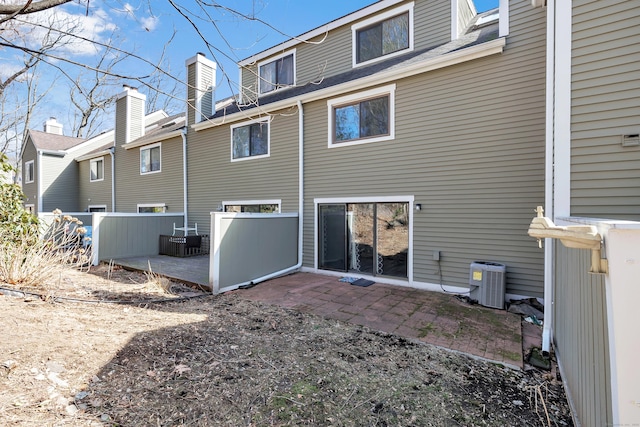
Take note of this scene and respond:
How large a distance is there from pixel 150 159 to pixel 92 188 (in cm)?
549

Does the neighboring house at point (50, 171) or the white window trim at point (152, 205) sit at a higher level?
the neighboring house at point (50, 171)

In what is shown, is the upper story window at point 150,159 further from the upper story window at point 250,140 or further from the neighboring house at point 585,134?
the neighboring house at point 585,134

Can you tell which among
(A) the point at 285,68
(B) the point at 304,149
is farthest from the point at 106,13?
(A) the point at 285,68

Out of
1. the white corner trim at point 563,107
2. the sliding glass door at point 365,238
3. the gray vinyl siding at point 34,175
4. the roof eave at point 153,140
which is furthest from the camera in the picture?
the gray vinyl siding at point 34,175

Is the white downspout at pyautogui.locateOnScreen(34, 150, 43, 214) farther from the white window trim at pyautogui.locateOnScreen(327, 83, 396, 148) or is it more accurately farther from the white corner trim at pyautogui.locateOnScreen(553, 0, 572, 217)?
the white corner trim at pyautogui.locateOnScreen(553, 0, 572, 217)

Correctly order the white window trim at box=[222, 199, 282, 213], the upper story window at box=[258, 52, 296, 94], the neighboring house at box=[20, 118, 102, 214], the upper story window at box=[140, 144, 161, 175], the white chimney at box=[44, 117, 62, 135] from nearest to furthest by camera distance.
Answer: the white window trim at box=[222, 199, 282, 213] → the upper story window at box=[258, 52, 296, 94] → the upper story window at box=[140, 144, 161, 175] → the neighboring house at box=[20, 118, 102, 214] → the white chimney at box=[44, 117, 62, 135]

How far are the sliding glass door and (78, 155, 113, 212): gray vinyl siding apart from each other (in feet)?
39.1

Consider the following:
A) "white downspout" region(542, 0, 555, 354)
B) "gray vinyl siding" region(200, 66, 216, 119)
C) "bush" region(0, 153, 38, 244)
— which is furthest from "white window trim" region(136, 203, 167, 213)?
"white downspout" region(542, 0, 555, 354)

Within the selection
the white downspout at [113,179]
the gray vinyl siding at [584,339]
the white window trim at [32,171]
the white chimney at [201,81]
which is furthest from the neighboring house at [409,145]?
→ the white window trim at [32,171]

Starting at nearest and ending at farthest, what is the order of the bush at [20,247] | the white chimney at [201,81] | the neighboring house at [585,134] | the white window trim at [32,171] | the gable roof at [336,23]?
the neighboring house at [585,134] < the bush at [20,247] < the gable roof at [336,23] < the white chimney at [201,81] < the white window trim at [32,171]

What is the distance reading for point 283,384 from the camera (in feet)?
8.95

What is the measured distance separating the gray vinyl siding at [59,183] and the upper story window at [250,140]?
12177 millimetres

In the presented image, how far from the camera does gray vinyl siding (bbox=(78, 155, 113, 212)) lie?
45.8 ft

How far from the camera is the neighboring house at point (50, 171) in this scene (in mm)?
14969
